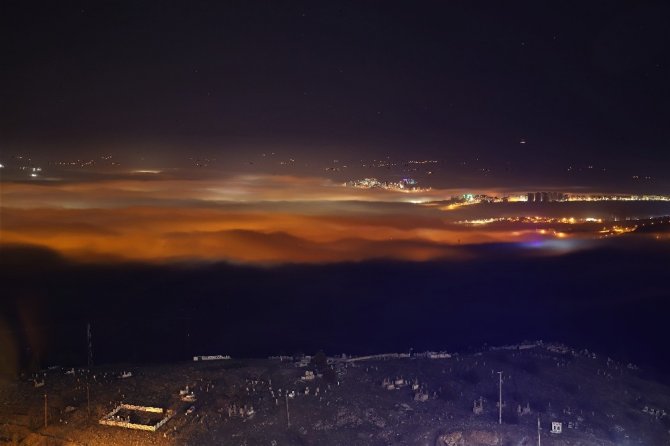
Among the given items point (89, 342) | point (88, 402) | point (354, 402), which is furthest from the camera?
point (89, 342)

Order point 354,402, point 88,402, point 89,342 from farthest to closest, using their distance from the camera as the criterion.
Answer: point 89,342
point 354,402
point 88,402

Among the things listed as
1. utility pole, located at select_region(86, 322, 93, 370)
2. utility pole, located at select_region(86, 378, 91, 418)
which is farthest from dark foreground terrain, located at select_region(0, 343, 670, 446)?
utility pole, located at select_region(86, 322, 93, 370)

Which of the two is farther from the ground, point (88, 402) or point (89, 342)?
point (88, 402)

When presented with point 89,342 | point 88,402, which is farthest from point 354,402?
point 89,342

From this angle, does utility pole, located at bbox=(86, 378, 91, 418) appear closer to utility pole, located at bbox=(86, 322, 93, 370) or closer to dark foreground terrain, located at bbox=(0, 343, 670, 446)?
dark foreground terrain, located at bbox=(0, 343, 670, 446)

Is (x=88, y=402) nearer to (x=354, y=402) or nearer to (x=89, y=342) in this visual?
(x=354, y=402)

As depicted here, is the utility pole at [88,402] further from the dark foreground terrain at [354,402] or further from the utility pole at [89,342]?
the utility pole at [89,342]

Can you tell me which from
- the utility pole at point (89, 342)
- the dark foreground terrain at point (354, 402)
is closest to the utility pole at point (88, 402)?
the dark foreground terrain at point (354, 402)

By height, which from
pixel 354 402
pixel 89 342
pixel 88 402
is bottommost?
pixel 89 342
